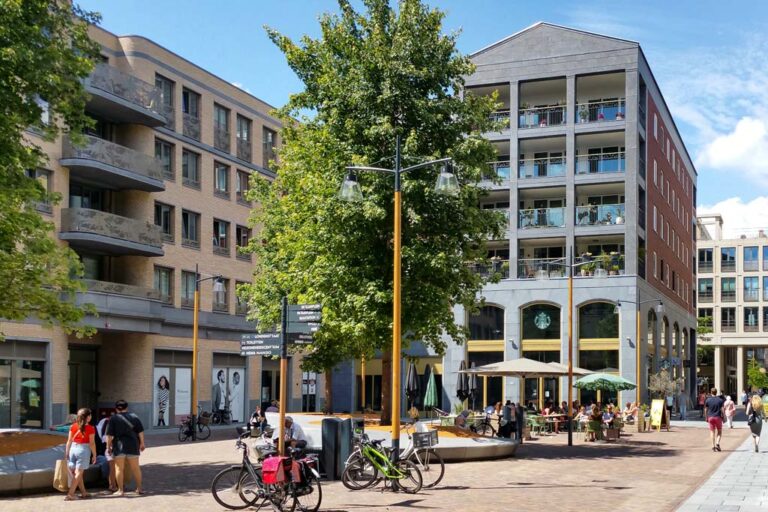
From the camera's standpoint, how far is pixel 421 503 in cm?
1714

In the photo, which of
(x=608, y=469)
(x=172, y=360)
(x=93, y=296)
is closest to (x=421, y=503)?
(x=608, y=469)

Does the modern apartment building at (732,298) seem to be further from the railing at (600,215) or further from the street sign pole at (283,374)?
the street sign pole at (283,374)

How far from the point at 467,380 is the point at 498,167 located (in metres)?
13.8

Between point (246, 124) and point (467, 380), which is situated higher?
point (246, 124)

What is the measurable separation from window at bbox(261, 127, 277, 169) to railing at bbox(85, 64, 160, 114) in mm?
11405

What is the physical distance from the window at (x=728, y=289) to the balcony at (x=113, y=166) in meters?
83.6

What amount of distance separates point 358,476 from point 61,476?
532 centimetres

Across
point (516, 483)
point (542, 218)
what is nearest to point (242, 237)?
point (542, 218)

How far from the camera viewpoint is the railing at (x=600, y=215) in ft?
180

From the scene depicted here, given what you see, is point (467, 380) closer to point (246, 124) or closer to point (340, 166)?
point (246, 124)

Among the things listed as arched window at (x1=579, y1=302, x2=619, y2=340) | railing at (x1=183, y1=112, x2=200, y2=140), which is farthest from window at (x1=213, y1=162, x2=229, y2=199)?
arched window at (x1=579, y1=302, x2=619, y2=340)

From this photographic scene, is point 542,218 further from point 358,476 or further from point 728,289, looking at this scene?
point 728,289

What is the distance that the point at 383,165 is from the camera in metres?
28.7

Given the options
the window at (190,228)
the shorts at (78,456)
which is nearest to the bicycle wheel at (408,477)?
the shorts at (78,456)
